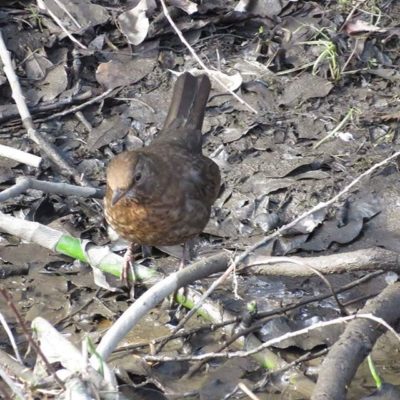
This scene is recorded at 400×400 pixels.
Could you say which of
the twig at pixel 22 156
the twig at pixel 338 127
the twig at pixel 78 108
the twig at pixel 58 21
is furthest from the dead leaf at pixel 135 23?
the twig at pixel 22 156

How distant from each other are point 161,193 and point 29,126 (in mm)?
1346

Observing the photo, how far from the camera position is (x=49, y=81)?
6.99m

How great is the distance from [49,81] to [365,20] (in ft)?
8.07

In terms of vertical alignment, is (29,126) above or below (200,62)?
below

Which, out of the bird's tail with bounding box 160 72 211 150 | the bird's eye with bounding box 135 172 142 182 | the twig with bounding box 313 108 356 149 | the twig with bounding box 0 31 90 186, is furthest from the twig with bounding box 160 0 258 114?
the bird's eye with bounding box 135 172 142 182

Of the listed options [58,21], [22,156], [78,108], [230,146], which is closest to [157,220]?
[22,156]

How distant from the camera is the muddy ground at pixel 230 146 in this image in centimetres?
520

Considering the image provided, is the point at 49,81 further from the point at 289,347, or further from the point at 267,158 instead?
the point at 289,347

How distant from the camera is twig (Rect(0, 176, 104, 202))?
15.7 feet

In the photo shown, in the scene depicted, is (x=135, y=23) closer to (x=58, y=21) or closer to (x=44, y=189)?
(x=58, y=21)

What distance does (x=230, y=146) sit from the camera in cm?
678

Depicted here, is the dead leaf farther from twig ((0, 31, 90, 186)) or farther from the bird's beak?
the bird's beak

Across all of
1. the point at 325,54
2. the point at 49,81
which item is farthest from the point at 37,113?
the point at 325,54

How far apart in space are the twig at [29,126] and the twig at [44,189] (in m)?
0.69
